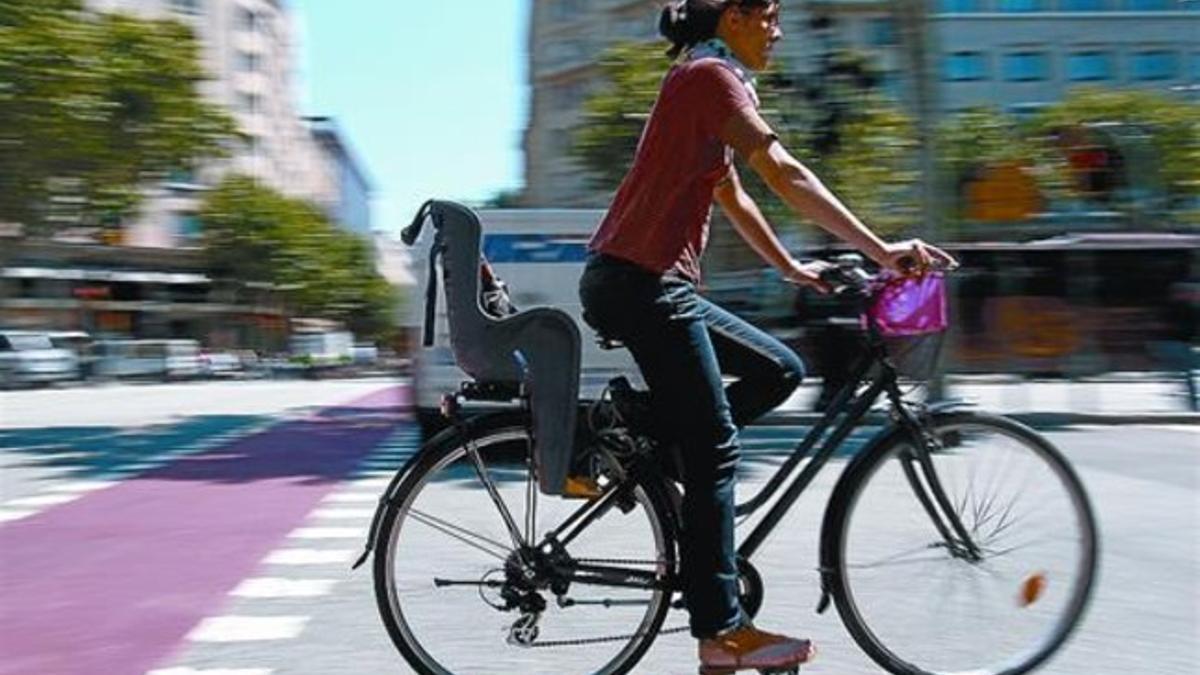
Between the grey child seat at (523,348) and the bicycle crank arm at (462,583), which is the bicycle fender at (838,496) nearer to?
the grey child seat at (523,348)

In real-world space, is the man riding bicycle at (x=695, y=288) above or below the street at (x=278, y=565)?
above

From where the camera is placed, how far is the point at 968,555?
13.7 feet

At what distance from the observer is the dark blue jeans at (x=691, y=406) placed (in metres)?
3.84

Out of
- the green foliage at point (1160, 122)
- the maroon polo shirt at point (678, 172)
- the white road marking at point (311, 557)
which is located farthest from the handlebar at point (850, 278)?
the green foliage at point (1160, 122)

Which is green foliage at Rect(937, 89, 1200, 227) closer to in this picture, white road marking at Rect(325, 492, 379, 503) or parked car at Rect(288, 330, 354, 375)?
parked car at Rect(288, 330, 354, 375)

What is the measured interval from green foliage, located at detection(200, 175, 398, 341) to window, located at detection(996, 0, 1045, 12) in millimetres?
34672

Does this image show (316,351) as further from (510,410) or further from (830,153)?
(510,410)

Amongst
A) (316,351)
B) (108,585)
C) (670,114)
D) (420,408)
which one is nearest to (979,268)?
(420,408)

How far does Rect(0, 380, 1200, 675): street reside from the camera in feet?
16.0

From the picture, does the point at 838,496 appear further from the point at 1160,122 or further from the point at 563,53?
the point at 563,53

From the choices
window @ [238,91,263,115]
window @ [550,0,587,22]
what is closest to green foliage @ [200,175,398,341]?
window @ [238,91,263,115]

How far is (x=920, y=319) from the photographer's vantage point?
4105 mm

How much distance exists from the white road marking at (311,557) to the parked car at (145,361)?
42.9 m

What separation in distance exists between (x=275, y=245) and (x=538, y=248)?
180ft
